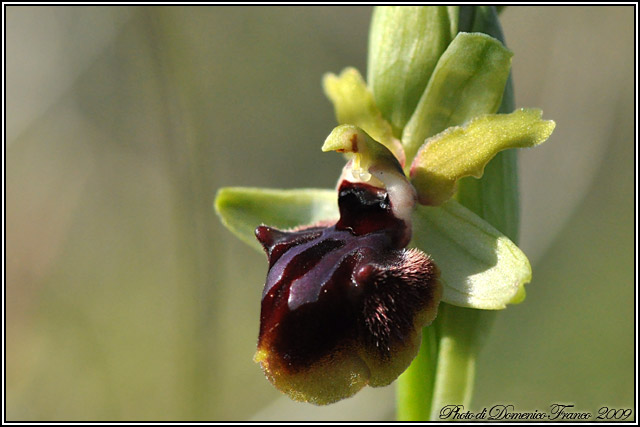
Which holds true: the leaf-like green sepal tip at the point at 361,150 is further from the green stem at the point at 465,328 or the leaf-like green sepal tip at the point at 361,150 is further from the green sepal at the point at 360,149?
the green stem at the point at 465,328

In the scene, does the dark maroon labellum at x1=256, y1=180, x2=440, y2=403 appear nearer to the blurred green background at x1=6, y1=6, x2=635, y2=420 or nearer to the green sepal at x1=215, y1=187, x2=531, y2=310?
the green sepal at x1=215, y1=187, x2=531, y2=310

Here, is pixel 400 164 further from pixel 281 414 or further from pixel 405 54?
pixel 281 414

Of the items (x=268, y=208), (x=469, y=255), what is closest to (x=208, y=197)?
(x=268, y=208)

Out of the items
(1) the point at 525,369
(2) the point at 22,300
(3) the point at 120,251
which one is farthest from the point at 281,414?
(3) the point at 120,251

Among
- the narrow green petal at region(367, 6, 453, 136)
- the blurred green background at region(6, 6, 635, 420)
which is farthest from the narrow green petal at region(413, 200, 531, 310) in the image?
the blurred green background at region(6, 6, 635, 420)

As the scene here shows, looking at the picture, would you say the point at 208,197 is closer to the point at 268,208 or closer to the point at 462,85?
the point at 268,208

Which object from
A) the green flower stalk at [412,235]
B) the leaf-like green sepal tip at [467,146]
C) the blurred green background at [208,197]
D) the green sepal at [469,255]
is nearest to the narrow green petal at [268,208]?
the green sepal at [469,255]
